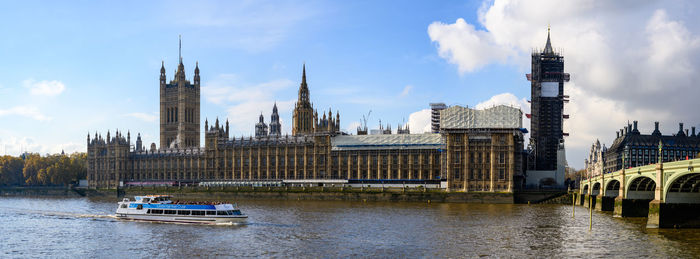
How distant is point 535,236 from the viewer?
221 ft

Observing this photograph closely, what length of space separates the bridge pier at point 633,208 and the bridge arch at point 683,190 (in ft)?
53.5

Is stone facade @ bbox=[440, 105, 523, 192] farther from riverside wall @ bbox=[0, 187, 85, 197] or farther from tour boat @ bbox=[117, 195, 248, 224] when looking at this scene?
riverside wall @ bbox=[0, 187, 85, 197]

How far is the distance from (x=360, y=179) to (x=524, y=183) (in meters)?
37.8

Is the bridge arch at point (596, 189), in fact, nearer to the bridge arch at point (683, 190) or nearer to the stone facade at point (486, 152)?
the stone facade at point (486, 152)

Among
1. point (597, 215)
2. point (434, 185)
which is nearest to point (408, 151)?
point (434, 185)

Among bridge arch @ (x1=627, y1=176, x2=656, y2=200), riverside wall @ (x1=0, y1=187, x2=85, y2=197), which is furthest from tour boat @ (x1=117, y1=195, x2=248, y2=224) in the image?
riverside wall @ (x1=0, y1=187, x2=85, y2=197)

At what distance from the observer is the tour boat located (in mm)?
78438

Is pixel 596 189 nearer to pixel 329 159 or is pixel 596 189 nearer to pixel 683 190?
pixel 683 190

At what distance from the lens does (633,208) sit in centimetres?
8731

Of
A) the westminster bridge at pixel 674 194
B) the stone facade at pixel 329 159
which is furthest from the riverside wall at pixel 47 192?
the westminster bridge at pixel 674 194

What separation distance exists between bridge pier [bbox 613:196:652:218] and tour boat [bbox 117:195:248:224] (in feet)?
164

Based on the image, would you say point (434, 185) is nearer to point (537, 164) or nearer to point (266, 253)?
point (537, 164)

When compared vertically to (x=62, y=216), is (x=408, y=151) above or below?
above

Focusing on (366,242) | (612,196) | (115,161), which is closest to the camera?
(366,242)
